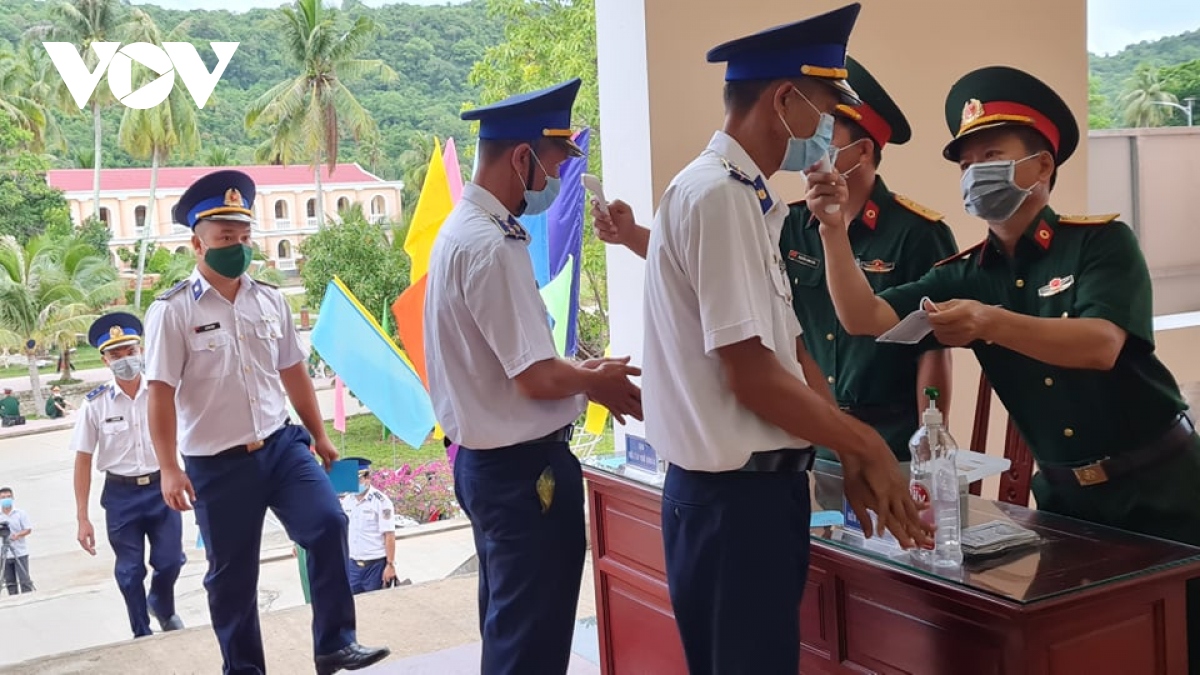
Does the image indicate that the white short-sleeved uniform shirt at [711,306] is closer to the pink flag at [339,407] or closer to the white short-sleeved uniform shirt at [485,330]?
the white short-sleeved uniform shirt at [485,330]

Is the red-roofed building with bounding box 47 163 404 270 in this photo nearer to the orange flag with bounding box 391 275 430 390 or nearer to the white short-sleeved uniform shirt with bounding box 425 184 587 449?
the orange flag with bounding box 391 275 430 390

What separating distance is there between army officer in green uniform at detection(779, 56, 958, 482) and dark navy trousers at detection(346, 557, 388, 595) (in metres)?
4.51

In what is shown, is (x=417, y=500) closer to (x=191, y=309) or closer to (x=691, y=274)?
(x=191, y=309)

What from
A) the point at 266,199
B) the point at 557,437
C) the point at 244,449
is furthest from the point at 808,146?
the point at 266,199

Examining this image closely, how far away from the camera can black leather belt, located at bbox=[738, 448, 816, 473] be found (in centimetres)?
173

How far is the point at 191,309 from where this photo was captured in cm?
329

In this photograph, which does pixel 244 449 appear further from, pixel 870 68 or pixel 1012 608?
pixel 870 68

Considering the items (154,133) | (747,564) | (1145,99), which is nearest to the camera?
(747,564)

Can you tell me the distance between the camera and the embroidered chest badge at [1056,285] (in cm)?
197

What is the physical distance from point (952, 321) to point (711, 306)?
0.46m

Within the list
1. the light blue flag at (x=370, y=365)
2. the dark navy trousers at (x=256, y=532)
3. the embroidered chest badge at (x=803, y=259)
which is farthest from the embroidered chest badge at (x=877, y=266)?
the light blue flag at (x=370, y=365)

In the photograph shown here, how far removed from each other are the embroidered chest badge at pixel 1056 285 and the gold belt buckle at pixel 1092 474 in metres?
0.32

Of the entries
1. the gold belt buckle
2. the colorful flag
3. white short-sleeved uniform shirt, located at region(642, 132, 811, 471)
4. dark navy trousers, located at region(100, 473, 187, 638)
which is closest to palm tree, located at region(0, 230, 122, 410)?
dark navy trousers, located at region(100, 473, 187, 638)

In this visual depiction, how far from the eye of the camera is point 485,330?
2.28 metres
